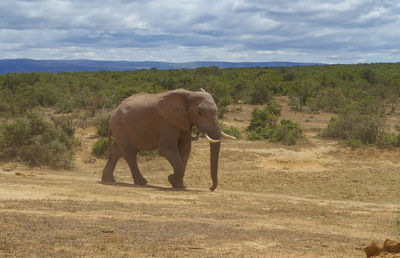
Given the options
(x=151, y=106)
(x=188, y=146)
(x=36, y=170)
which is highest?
(x=151, y=106)

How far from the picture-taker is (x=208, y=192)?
10969 millimetres

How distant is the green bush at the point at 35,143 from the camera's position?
14.3m

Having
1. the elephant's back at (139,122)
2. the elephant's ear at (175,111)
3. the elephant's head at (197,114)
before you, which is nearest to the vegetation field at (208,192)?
the elephant's head at (197,114)

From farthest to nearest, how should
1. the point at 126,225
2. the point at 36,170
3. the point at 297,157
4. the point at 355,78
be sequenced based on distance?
1. the point at 355,78
2. the point at 297,157
3. the point at 36,170
4. the point at 126,225

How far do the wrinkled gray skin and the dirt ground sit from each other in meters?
0.90

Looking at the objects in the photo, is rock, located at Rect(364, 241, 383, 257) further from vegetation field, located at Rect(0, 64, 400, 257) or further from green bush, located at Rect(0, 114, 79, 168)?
green bush, located at Rect(0, 114, 79, 168)

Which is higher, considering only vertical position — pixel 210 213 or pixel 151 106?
pixel 151 106

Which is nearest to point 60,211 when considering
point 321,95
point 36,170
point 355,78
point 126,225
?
point 126,225

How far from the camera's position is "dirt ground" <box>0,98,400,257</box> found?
5793mm

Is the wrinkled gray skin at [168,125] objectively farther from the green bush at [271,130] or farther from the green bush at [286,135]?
the green bush at [271,130]

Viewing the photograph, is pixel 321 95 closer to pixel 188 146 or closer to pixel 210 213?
pixel 188 146

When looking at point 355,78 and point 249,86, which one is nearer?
point 249,86

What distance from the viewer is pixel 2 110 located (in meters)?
23.0

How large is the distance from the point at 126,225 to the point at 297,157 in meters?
10.3
